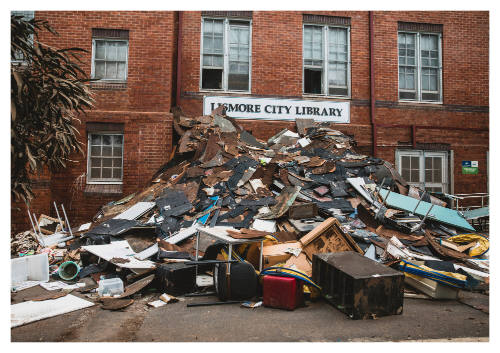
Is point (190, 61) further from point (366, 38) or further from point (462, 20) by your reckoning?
point (462, 20)

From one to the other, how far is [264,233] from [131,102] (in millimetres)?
7108

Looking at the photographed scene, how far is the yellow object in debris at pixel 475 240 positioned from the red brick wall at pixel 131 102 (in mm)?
8006

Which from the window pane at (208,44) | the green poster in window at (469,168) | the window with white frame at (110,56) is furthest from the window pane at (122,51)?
the green poster in window at (469,168)

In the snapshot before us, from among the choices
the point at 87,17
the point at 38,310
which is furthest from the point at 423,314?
the point at 87,17

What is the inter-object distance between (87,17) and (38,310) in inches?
356

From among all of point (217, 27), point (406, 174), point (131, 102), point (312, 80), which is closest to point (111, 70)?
point (131, 102)

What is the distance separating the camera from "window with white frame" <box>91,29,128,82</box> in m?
10.6

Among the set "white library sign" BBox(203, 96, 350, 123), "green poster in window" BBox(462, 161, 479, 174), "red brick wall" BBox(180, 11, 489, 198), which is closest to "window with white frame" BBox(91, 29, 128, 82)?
"red brick wall" BBox(180, 11, 489, 198)

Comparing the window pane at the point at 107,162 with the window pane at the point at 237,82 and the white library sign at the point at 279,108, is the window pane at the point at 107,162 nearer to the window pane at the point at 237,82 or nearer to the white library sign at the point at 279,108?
the white library sign at the point at 279,108

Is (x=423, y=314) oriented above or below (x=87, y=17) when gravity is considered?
below

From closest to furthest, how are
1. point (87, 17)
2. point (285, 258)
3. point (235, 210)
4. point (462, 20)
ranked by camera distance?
point (285, 258) < point (235, 210) < point (87, 17) < point (462, 20)

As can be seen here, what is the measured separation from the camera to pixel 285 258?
5.86 m

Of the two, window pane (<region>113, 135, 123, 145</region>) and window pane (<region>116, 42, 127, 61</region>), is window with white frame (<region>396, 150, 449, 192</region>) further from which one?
window pane (<region>116, 42, 127, 61</region>)

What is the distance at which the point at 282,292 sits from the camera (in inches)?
196
